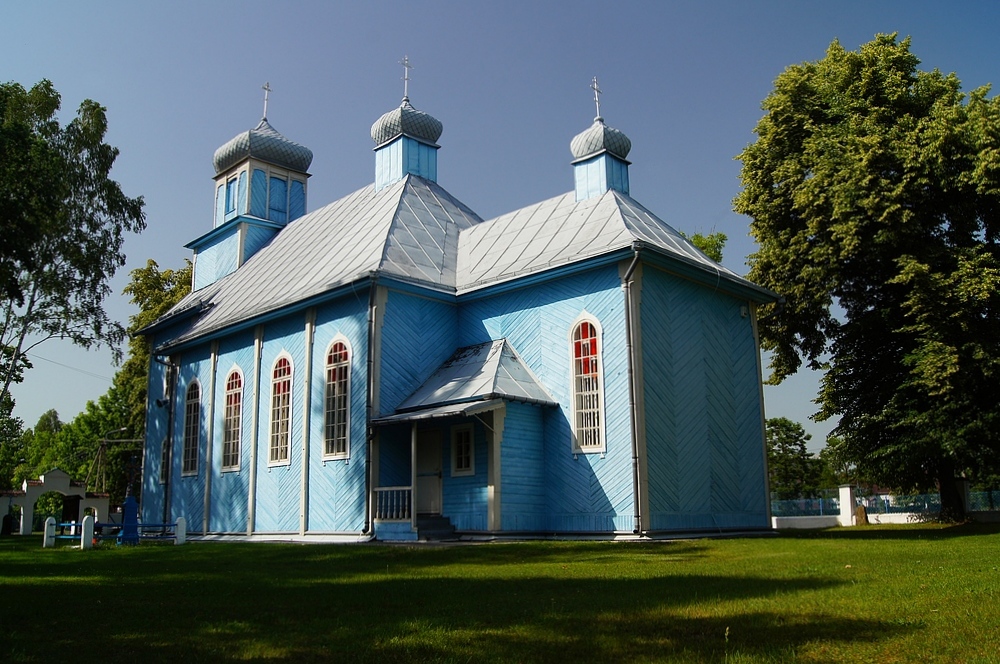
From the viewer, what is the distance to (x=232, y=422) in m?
21.7

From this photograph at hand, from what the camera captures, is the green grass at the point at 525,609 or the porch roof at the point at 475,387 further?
the porch roof at the point at 475,387

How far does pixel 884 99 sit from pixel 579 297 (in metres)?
9.32

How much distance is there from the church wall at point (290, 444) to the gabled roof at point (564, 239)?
13.5ft

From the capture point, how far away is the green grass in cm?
462

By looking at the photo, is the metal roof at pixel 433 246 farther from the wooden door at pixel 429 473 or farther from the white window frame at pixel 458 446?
the wooden door at pixel 429 473

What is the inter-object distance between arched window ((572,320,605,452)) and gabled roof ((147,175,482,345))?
3744 mm

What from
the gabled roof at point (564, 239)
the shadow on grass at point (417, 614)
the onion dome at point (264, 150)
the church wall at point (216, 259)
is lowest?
the shadow on grass at point (417, 614)

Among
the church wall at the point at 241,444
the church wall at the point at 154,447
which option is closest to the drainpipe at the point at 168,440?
the church wall at the point at 154,447

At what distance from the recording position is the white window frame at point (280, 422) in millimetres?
19438

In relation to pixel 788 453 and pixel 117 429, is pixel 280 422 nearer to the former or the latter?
pixel 117 429

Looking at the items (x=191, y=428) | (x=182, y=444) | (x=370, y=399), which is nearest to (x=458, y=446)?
(x=370, y=399)

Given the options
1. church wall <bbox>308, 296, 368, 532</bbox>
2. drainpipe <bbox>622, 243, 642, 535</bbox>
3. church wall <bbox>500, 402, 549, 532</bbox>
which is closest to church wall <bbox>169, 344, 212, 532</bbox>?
church wall <bbox>308, 296, 368, 532</bbox>

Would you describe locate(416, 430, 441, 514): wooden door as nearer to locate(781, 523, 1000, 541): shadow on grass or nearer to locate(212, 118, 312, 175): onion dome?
locate(781, 523, 1000, 541): shadow on grass

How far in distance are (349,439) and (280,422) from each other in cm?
309
